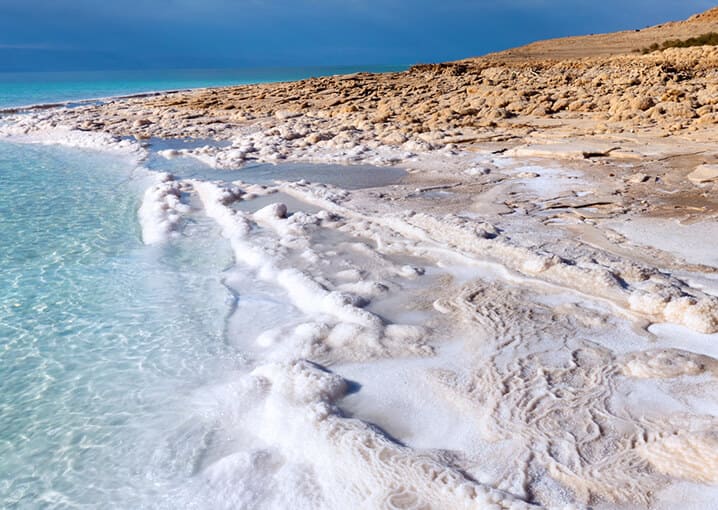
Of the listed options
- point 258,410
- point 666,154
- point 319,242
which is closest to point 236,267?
point 319,242

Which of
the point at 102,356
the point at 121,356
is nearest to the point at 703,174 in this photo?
the point at 121,356

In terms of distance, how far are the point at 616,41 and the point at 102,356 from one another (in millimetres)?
33246

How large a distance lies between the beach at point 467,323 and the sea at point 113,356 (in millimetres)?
68

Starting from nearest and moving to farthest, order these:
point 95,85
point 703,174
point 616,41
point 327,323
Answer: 1. point 327,323
2. point 703,174
3. point 616,41
4. point 95,85

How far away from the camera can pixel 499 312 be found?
133 inches

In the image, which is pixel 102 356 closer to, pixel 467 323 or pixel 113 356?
pixel 113 356

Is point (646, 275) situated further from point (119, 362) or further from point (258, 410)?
point (119, 362)

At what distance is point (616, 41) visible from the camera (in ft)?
96.9

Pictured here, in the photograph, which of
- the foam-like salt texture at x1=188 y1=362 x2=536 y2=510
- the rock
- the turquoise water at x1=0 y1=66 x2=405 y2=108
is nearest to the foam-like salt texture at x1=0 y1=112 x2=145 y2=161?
the foam-like salt texture at x1=188 y1=362 x2=536 y2=510

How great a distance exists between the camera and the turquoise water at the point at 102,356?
2336 millimetres

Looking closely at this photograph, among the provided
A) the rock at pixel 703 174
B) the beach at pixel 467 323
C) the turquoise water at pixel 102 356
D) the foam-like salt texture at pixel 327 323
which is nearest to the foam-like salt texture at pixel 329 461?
the beach at pixel 467 323

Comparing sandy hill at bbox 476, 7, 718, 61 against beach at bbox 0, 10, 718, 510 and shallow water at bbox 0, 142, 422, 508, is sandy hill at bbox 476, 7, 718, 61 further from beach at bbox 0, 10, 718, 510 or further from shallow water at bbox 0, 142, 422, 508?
shallow water at bbox 0, 142, 422, 508

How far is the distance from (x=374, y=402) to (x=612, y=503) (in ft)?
3.72

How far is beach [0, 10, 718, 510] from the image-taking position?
217 cm
